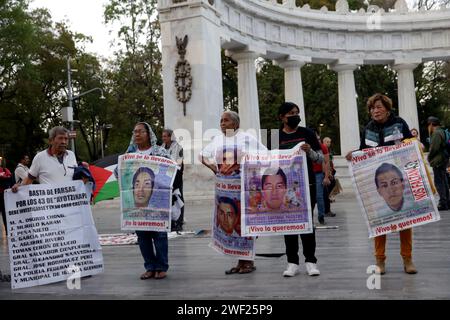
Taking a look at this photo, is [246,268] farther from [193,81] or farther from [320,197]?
[193,81]

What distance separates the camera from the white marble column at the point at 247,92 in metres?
31.9

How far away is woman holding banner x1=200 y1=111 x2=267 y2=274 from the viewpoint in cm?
817

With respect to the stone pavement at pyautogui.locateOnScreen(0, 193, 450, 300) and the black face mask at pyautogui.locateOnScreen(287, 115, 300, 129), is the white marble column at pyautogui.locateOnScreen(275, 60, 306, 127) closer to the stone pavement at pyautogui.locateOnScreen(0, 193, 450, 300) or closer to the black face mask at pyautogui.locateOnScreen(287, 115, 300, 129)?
the stone pavement at pyautogui.locateOnScreen(0, 193, 450, 300)

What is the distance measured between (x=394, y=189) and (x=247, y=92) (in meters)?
24.9

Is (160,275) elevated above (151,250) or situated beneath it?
situated beneath

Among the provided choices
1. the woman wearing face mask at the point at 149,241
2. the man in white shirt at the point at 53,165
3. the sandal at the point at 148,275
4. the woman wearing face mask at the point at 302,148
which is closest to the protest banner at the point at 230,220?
the woman wearing face mask at the point at 302,148

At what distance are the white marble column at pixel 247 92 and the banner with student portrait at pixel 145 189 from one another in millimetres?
23459

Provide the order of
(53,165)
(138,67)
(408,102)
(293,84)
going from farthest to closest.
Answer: (138,67), (408,102), (293,84), (53,165)

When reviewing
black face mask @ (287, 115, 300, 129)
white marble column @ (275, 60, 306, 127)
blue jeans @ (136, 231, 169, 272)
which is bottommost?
blue jeans @ (136, 231, 169, 272)

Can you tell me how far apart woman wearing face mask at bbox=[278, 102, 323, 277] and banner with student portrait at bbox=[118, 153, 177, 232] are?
160 cm

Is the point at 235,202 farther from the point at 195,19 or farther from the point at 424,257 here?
the point at 195,19

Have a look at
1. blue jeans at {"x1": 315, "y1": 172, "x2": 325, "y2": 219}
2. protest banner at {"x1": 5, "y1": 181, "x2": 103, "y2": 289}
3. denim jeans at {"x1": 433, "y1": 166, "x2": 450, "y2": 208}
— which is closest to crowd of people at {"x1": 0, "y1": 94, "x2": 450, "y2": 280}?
protest banner at {"x1": 5, "y1": 181, "x2": 103, "y2": 289}

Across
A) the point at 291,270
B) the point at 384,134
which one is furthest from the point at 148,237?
the point at 384,134

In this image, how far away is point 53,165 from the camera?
8609 mm
